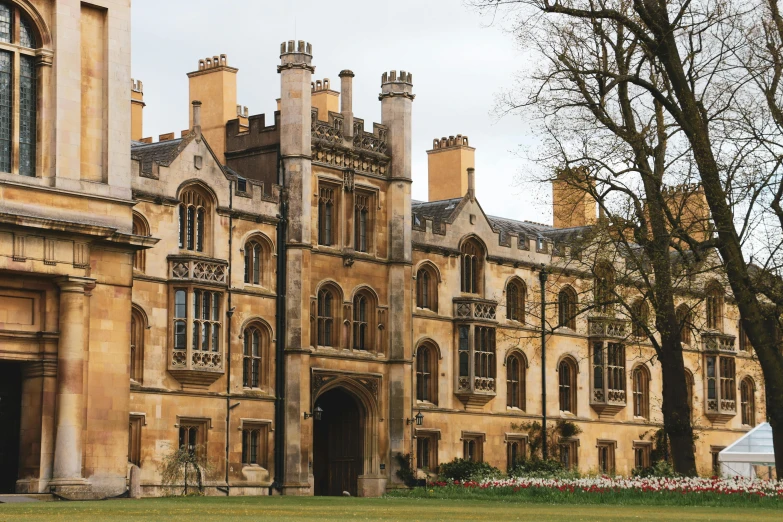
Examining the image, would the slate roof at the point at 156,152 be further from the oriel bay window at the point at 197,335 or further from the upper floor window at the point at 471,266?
the upper floor window at the point at 471,266

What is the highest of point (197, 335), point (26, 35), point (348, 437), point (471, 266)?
point (26, 35)

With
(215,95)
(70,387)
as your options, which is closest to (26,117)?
(70,387)

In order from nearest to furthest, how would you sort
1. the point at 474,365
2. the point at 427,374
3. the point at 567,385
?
the point at 427,374
the point at 474,365
the point at 567,385

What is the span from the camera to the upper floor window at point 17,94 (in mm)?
28266

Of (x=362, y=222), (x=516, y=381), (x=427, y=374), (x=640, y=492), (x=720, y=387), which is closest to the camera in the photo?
(x=640, y=492)

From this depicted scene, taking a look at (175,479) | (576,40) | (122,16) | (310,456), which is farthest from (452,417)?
(122,16)

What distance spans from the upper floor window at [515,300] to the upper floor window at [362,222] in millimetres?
7172

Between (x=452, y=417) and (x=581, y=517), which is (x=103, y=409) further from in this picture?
(x=452, y=417)

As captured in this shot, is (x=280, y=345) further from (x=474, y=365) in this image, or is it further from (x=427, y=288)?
(x=474, y=365)

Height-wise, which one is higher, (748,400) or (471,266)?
(471,266)

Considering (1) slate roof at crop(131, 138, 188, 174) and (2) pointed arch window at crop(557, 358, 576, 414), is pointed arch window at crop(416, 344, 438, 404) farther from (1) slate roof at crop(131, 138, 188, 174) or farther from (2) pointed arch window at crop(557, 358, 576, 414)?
(1) slate roof at crop(131, 138, 188, 174)

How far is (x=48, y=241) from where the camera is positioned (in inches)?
1102

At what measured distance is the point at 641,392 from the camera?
56.8 m

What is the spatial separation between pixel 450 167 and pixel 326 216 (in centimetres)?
1319
